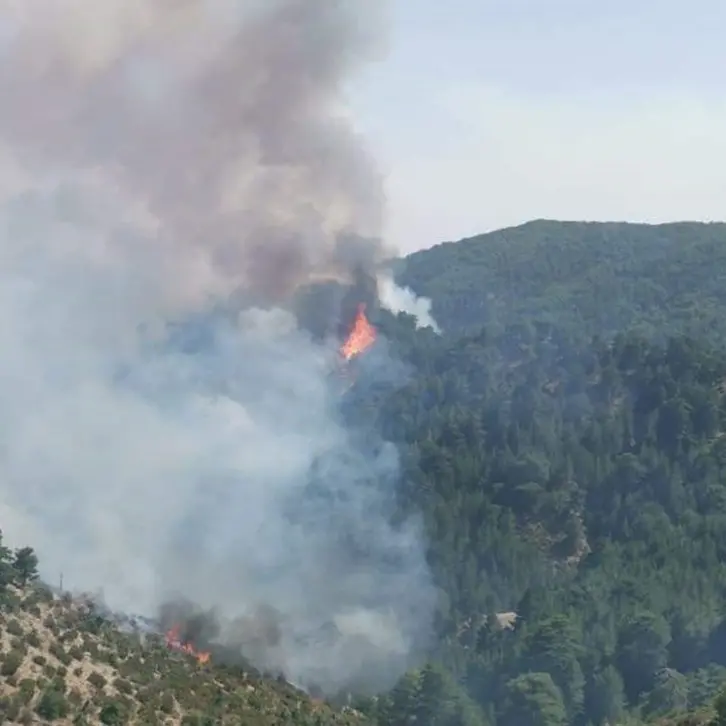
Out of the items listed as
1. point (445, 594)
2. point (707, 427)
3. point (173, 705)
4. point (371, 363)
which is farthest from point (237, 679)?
point (371, 363)

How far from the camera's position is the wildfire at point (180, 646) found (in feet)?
209

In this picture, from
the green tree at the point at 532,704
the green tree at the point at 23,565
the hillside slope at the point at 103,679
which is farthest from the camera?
the green tree at the point at 532,704

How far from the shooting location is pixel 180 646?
65.9 metres

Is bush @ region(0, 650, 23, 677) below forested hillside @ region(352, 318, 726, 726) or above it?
below

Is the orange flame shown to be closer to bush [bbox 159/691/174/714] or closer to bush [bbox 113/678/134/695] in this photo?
bush [bbox 159/691/174/714]

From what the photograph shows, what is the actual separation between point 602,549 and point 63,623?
71532 millimetres

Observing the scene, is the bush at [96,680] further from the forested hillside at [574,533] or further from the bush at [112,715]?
the forested hillside at [574,533]

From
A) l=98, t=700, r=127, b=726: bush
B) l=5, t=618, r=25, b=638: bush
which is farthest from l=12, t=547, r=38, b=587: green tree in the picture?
l=98, t=700, r=127, b=726: bush

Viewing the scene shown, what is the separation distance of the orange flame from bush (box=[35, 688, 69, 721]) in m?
111

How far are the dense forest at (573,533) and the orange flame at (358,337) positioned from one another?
22.9 ft

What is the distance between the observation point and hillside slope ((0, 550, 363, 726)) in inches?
1832

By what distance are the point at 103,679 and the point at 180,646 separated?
15.8 m

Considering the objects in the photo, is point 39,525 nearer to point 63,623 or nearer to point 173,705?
point 63,623

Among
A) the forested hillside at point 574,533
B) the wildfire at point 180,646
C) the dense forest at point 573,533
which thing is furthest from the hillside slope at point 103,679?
the forested hillside at point 574,533
